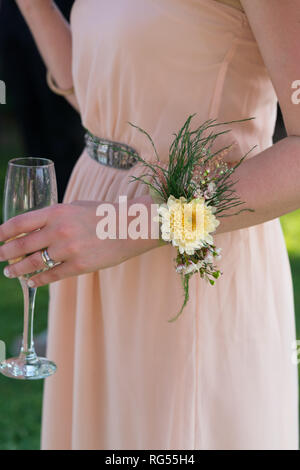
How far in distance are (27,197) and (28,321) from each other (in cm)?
25

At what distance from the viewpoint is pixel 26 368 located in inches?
53.9

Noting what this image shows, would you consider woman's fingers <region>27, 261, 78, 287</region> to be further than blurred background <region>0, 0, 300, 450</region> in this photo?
No

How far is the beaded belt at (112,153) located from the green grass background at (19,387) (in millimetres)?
1742

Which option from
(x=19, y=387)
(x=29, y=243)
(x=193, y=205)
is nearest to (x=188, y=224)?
(x=193, y=205)

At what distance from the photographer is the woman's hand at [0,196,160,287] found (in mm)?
1257

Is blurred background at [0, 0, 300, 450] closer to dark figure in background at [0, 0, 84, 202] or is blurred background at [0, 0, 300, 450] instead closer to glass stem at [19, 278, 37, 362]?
dark figure in background at [0, 0, 84, 202]

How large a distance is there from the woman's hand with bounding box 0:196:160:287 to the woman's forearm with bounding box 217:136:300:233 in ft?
0.60

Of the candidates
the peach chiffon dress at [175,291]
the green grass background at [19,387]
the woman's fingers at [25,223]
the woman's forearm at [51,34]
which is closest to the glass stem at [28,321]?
the woman's fingers at [25,223]

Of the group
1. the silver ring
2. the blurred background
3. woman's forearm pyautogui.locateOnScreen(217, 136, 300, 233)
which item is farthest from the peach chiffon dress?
the blurred background

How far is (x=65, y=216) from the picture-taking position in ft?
4.16

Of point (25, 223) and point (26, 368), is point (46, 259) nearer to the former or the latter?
point (25, 223)

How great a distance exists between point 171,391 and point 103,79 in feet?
2.33

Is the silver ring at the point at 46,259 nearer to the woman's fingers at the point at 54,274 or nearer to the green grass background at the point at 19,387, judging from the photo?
the woman's fingers at the point at 54,274
